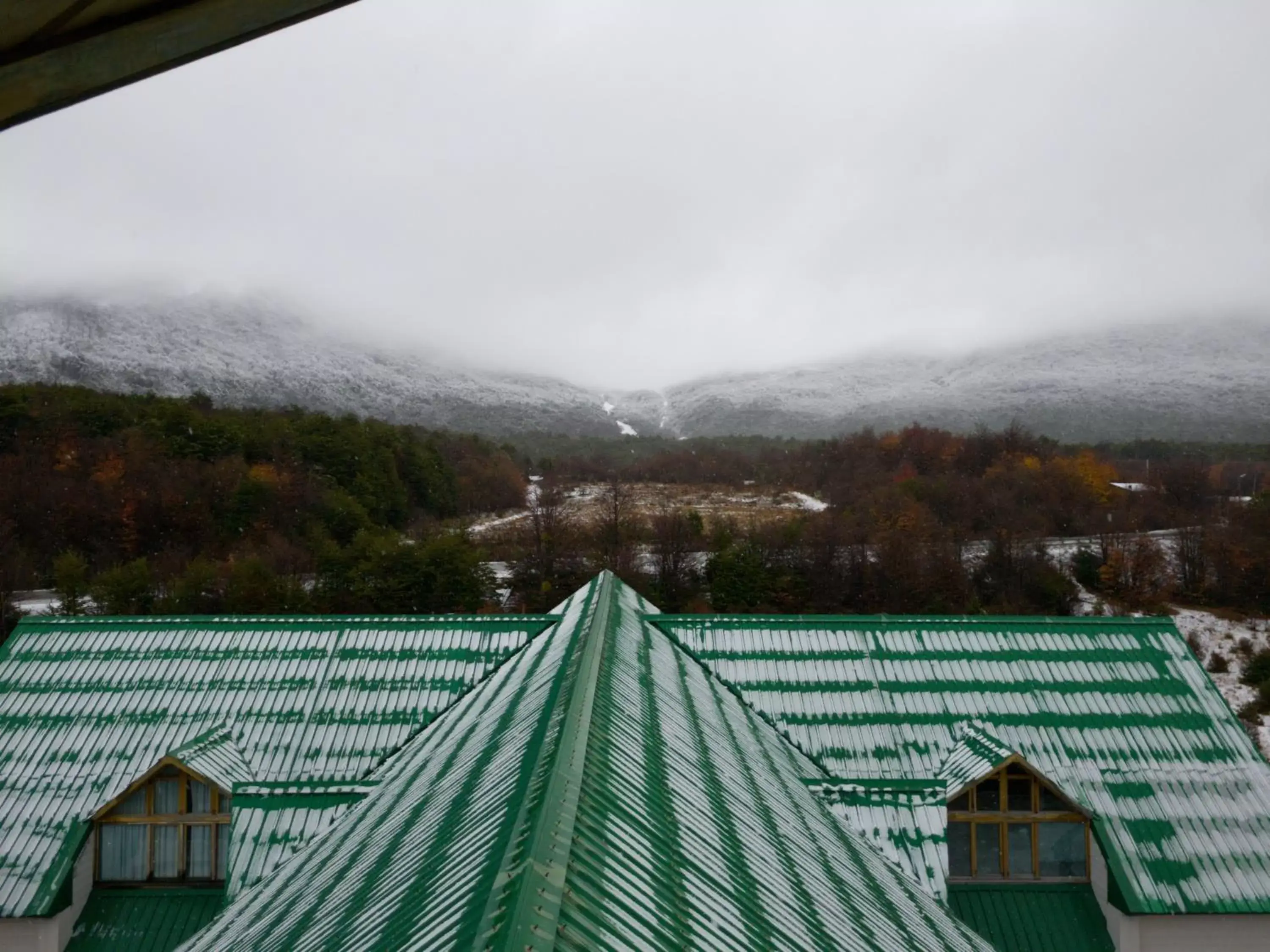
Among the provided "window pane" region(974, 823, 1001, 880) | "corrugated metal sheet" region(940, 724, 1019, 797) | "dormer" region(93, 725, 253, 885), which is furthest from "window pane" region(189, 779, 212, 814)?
"window pane" region(974, 823, 1001, 880)

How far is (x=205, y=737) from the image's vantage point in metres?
13.6

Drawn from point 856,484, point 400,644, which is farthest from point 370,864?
point 856,484

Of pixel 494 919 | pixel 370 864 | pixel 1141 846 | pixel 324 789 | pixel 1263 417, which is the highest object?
pixel 494 919

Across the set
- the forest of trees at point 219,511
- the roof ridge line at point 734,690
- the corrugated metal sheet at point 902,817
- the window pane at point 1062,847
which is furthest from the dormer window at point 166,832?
the forest of trees at point 219,511

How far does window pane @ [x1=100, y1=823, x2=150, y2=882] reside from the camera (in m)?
12.9

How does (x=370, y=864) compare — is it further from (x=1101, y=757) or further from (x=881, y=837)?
(x=1101, y=757)

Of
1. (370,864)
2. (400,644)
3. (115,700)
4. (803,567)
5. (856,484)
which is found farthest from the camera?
(856,484)

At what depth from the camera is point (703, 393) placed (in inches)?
7864

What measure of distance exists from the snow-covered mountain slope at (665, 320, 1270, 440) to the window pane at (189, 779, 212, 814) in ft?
335

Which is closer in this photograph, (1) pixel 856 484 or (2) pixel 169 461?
(2) pixel 169 461

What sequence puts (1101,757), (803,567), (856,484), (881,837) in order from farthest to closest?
(856,484), (803,567), (1101,757), (881,837)

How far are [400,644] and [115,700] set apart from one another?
4299 mm

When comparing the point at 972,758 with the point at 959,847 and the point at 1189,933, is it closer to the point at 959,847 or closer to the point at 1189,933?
the point at 959,847

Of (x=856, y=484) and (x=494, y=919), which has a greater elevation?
(x=494, y=919)
